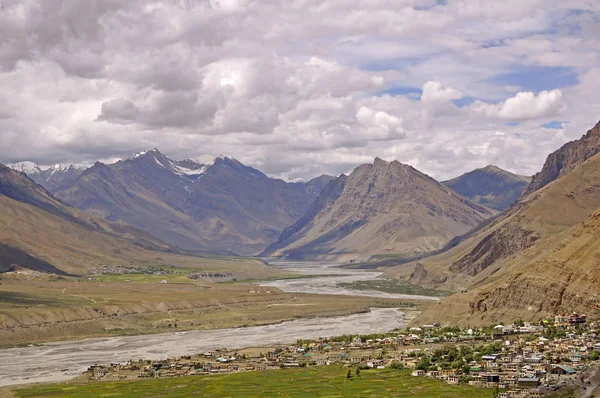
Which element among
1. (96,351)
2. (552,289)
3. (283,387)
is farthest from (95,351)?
(552,289)

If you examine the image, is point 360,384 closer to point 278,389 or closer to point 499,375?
point 278,389

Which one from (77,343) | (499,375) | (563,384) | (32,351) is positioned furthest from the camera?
(77,343)

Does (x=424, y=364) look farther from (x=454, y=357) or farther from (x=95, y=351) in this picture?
(x=95, y=351)

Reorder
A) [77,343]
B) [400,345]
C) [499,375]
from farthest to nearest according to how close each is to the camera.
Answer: [77,343] → [400,345] → [499,375]

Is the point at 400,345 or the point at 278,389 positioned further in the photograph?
the point at 400,345

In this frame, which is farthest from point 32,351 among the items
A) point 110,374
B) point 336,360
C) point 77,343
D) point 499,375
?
point 499,375
